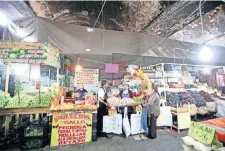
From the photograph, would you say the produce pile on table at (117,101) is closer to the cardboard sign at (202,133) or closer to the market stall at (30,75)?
the market stall at (30,75)

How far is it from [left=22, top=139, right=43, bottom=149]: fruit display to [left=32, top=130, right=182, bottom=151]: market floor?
0.23 meters

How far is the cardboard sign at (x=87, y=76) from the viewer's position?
5.68 metres

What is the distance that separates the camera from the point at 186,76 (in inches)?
279

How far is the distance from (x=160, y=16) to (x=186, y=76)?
4.20m

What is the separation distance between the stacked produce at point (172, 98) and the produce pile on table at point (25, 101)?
4.92 metres

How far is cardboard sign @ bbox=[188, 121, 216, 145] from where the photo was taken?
1.71m

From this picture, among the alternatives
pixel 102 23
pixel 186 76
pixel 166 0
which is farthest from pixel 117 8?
pixel 186 76

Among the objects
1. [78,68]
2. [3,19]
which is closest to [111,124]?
[78,68]

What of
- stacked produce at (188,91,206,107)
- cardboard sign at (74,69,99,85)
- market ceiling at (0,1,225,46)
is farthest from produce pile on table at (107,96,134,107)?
stacked produce at (188,91,206,107)

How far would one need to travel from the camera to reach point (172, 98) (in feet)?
19.3

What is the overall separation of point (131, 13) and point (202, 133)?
3.84m

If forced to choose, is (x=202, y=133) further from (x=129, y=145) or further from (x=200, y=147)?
(x=129, y=145)

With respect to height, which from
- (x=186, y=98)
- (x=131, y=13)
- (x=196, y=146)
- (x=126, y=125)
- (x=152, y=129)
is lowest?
(x=152, y=129)

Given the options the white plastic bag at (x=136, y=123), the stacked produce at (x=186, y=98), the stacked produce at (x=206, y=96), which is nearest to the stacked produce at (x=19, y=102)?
the white plastic bag at (x=136, y=123)
